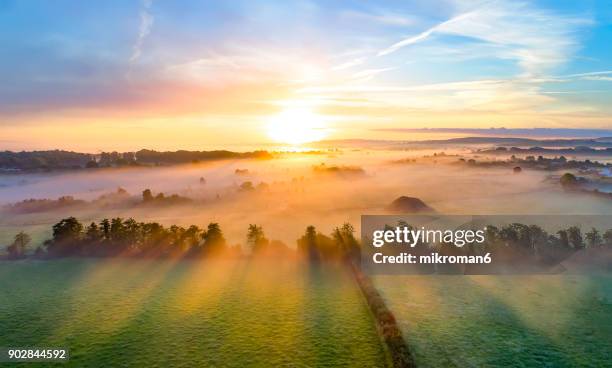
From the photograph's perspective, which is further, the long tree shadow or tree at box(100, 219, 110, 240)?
tree at box(100, 219, 110, 240)

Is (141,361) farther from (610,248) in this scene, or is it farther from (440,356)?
(610,248)

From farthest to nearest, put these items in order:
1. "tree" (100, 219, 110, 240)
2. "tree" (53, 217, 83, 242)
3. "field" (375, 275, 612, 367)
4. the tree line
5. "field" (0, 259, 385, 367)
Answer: "tree" (100, 219, 110, 240)
"tree" (53, 217, 83, 242)
the tree line
"field" (0, 259, 385, 367)
"field" (375, 275, 612, 367)

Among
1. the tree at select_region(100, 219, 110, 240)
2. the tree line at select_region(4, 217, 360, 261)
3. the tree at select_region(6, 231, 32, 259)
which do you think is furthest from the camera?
the tree at select_region(100, 219, 110, 240)

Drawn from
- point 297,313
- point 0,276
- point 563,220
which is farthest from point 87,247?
point 563,220

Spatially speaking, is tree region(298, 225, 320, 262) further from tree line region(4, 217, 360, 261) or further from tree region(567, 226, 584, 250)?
tree region(567, 226, 584, 250)

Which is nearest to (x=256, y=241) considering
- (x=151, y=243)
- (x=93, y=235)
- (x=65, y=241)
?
(x=151, y=243)

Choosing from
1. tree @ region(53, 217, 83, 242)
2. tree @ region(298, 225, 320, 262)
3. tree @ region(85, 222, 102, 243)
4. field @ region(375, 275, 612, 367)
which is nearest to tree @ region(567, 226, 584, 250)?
field @ region(375, 275, 612, 367)

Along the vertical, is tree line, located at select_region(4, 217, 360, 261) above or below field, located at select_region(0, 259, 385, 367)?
above

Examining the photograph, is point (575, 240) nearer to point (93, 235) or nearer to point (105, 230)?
point (105, 230)
